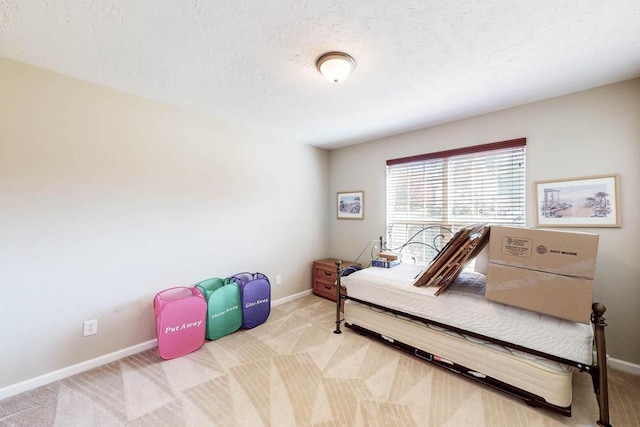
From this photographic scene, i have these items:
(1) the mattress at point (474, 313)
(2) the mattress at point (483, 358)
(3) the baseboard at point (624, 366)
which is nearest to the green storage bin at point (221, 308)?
(1) the mattress at point (474, 313)

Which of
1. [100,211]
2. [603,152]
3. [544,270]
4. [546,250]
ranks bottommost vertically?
[544,270]

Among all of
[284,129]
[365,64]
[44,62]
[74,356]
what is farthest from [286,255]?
[44,62]

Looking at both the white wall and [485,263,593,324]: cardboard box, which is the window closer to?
[485,263,593,324]: cardboard box

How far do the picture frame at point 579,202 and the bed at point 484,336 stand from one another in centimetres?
91

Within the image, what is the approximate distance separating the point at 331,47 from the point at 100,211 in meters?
2.42

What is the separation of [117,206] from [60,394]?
1500mm

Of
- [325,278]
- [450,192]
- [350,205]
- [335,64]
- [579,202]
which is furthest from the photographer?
[350,205]

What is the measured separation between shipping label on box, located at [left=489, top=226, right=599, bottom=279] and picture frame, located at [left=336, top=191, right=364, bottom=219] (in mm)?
2241

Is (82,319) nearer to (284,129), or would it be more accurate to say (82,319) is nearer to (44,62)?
(44,62)

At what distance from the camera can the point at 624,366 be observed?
2.16 metres

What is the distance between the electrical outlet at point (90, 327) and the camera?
2188mm

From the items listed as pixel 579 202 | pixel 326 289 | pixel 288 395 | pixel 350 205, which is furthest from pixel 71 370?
pixel 579 202

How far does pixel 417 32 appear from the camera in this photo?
62.7 inches

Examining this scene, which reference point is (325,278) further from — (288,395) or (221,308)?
(288,395)
